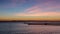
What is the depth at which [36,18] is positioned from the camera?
3457 millimetres
